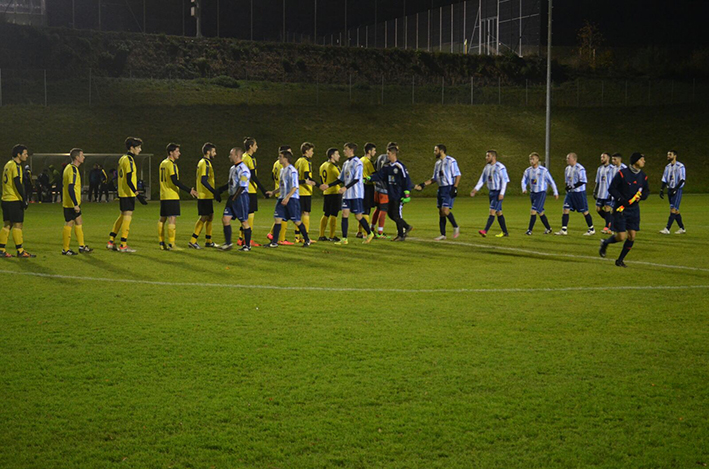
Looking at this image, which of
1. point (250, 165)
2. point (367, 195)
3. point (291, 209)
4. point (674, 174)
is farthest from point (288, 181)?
point (674, 174)

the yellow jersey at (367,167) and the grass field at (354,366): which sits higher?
the yellow jersey at (367,167)

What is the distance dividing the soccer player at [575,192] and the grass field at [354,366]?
6.06 m

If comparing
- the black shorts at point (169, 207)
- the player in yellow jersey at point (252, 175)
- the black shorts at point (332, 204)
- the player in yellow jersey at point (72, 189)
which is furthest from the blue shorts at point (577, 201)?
the player in yellow jersey at point (72, 189)

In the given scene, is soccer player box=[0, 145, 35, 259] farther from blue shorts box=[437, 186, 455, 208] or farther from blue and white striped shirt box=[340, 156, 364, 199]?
blue shorts box=[437, 186, 455, 208]

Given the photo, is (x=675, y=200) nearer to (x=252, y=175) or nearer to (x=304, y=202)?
(x=304, y=202)

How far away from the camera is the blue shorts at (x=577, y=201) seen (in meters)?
19.1

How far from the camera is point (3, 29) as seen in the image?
49.4m

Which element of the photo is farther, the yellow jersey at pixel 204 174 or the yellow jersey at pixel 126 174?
the yellow jersey at pixel 204 174

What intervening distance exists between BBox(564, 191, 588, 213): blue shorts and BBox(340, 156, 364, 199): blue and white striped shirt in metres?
6.07

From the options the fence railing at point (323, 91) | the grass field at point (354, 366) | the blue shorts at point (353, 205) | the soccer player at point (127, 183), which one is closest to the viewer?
the grass field at point (354, 366)

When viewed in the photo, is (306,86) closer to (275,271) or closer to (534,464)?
(275,271)

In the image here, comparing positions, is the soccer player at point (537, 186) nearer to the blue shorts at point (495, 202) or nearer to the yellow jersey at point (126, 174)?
the blue shorts at point (495, 202)

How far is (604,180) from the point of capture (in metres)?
18.6

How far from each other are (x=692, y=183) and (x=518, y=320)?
42.5m
